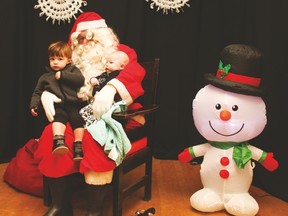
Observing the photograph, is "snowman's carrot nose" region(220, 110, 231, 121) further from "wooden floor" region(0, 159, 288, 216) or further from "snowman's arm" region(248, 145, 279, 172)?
"wooden floor" region(0, 159, 288, 216)

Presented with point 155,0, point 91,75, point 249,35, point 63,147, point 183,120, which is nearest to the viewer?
point 63,147

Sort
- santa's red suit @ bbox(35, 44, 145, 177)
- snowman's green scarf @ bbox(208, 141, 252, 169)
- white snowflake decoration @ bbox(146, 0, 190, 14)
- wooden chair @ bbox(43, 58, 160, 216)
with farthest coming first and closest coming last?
white snowflake decoration @ bbox(146, 0, 190, 14) → snowman's green scarf @ bbox(208, 141, 252, 169) → wooden chair @ bbox(43, 58, 160, 216) → santa's red suit @ bbox(35, 44, 145, 177)

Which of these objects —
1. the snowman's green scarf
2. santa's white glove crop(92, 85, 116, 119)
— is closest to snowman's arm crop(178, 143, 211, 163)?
the snowman's green scarf

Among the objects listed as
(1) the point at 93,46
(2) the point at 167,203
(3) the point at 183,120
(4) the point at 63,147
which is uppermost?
(1) the point at 93,46

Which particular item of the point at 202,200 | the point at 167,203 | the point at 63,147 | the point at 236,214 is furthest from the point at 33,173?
the point at 236,214

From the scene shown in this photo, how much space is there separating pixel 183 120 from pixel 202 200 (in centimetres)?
93

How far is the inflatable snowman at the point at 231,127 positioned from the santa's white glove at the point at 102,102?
0.50 m

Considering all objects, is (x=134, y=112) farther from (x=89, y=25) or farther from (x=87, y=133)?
(x=89, y=25)

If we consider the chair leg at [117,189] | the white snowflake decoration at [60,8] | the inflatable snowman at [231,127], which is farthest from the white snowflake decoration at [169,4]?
the chair leg at [117,189]

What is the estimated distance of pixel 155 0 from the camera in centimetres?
282

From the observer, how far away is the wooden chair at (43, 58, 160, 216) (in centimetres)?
201

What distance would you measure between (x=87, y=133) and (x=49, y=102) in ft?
0.94

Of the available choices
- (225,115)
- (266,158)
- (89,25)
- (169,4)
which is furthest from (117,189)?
(169,4)

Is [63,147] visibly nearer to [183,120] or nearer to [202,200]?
[202,200]
